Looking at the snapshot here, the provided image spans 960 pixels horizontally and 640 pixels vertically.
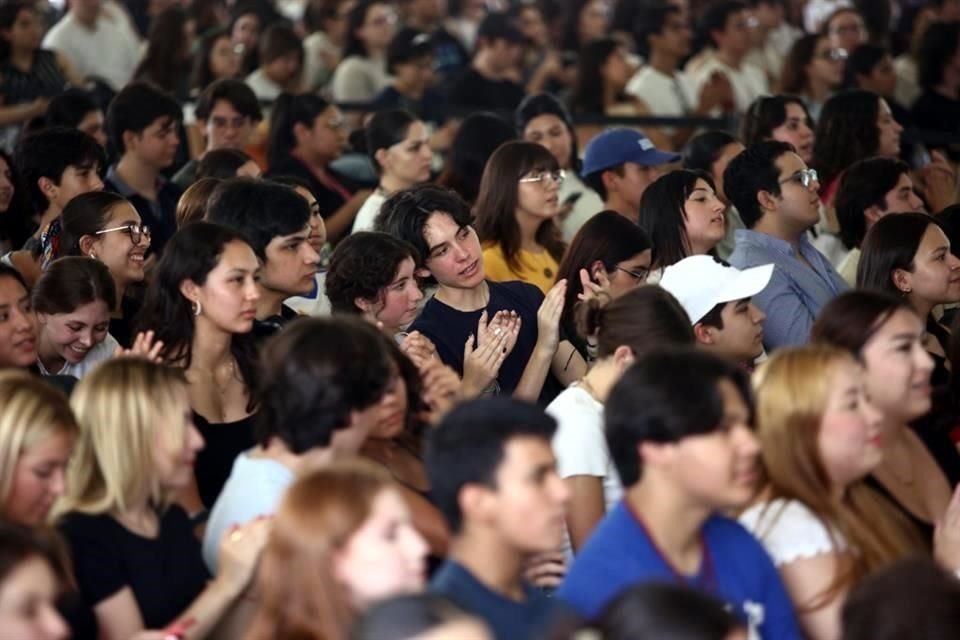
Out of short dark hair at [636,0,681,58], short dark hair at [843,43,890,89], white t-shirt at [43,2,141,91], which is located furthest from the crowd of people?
short dark hair at [636,0,681,58]

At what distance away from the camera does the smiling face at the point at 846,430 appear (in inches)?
133

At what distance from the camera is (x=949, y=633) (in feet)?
8.58

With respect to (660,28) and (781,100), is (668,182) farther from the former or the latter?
(660,28)

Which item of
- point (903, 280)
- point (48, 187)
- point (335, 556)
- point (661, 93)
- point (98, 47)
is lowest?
point (98, 47)

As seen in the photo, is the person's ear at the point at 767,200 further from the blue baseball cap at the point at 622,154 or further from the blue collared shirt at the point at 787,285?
the blue baseball cap at the point at 622,154

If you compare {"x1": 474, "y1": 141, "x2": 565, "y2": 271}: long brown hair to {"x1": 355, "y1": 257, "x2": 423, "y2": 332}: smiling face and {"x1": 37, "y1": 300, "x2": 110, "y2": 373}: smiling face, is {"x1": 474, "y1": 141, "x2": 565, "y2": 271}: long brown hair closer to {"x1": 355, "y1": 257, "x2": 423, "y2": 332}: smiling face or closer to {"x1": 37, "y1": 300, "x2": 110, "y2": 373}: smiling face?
{"x1": 355, "y1": 257, "x2": 423, "y2": 332}: smiling face

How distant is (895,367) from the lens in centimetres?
380

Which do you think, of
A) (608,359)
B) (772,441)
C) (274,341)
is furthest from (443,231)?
(772,441)

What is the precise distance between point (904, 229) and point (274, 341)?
234 cm

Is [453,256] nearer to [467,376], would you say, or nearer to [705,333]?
[467,376]

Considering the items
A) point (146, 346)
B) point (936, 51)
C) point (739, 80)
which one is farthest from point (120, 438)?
point (739, 80)

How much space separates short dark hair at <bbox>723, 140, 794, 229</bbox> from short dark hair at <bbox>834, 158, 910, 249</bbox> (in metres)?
0.27

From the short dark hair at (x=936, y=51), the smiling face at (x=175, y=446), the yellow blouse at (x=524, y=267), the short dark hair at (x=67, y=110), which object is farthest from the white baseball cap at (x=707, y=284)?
the short dark hair at (x=936, y=51)

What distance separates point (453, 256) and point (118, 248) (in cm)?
98
